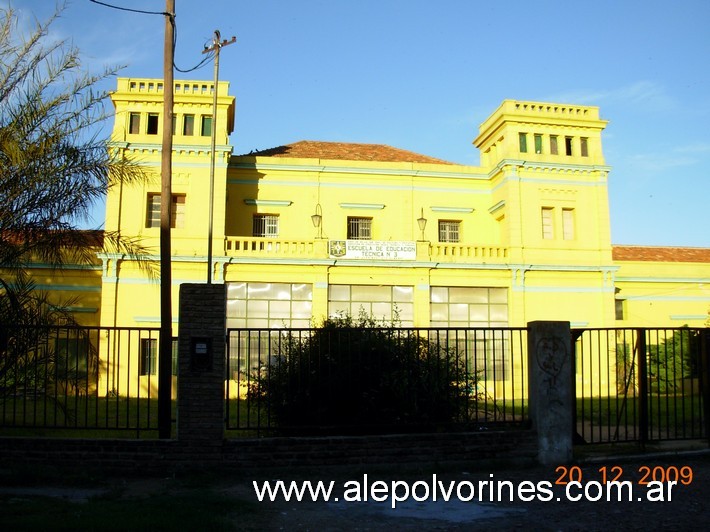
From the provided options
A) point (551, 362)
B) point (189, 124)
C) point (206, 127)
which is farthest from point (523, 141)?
point (551, 362)

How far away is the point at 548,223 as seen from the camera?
29.6 metres

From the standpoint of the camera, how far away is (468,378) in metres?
10.2

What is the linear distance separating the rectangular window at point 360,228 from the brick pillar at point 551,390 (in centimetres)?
2143

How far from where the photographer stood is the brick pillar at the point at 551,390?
30.7 feet

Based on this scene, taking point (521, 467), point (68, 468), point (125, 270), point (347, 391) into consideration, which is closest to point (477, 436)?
point (521, 467)

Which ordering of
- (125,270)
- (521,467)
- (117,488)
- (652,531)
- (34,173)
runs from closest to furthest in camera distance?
1. (652,531)
2. (117,488)
3. (34,173)
4. (521,467)
5. (125,270)

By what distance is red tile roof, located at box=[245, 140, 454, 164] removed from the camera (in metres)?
32.6

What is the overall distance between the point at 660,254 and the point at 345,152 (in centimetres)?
1761

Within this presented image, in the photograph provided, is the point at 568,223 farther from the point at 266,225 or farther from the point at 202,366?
the point at 202,366

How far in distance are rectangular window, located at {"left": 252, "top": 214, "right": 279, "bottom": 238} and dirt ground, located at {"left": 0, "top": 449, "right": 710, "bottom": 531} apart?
2201 centimetres

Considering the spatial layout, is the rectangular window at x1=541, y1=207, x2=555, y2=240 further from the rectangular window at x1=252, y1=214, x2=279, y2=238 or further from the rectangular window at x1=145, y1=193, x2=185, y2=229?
the rectangular window at x1=145, y1=193, x2=185, y2=229

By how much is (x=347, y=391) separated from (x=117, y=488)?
3.41 m

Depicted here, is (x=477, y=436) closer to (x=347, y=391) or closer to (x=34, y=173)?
(x=347, y=391)

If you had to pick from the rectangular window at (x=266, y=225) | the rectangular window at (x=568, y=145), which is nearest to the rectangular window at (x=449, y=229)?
the rectangular window at (x=568, y=145)
